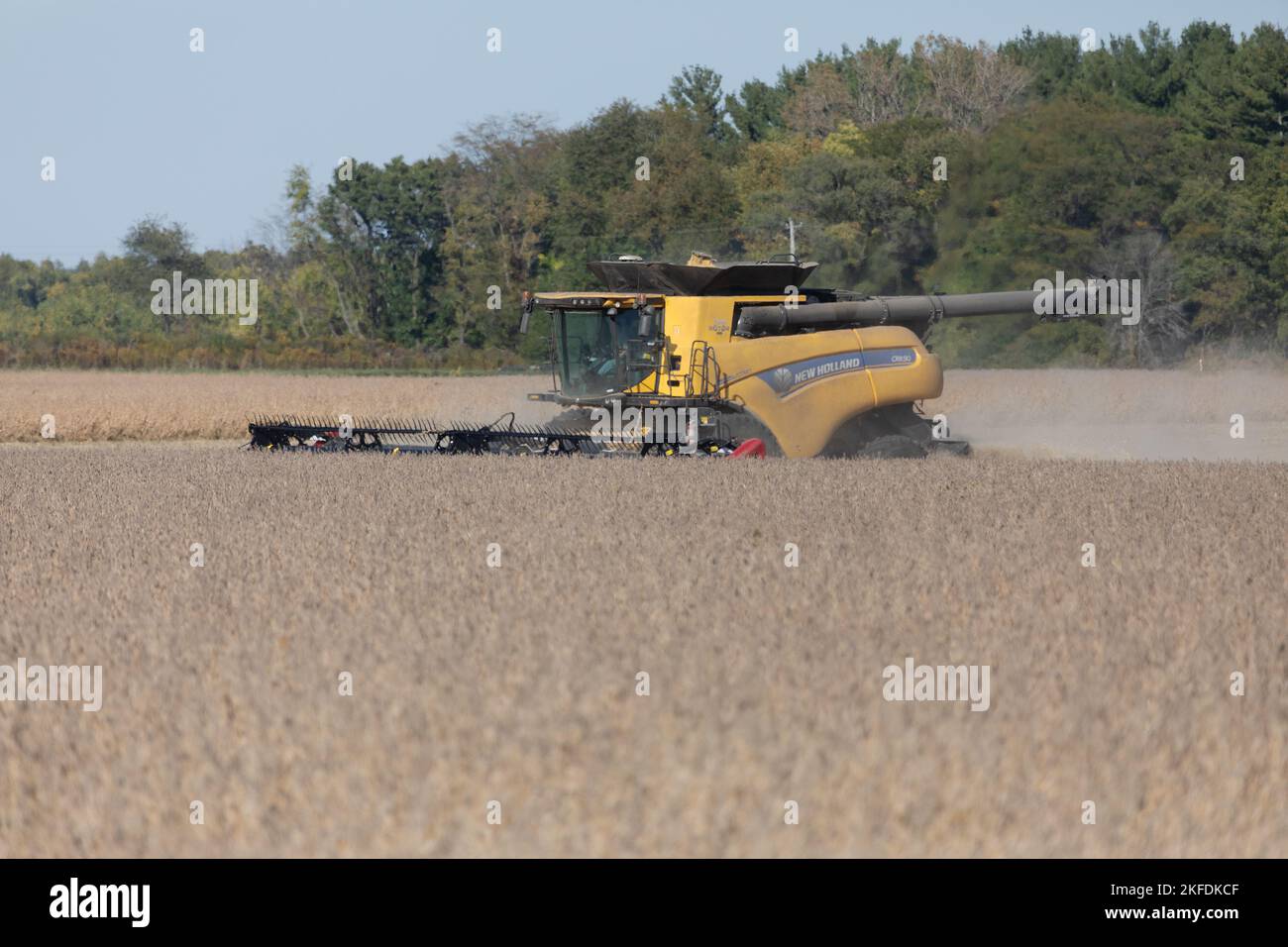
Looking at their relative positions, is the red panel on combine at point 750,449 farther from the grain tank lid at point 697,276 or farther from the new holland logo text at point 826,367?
the grain tank lid at point 697,276

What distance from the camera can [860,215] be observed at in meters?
51.3

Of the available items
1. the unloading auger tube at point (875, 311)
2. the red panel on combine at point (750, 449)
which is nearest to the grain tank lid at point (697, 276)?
the unloading auger tube at point (875, 311)

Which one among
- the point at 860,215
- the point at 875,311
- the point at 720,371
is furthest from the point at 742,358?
the point at 860,215

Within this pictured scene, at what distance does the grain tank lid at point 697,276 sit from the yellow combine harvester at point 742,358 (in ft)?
0.05

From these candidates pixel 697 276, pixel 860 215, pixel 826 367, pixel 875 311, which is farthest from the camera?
pixel 860 215

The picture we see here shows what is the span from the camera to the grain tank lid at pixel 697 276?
16.4m

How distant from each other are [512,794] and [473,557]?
15.3 ft

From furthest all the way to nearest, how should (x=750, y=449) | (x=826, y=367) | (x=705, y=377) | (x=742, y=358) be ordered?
(x=826, y=367)
(x=742, y=358)
(x=705, y=377)
(x=750, y=449)

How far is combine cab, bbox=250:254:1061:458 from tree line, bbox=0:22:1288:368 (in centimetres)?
2053

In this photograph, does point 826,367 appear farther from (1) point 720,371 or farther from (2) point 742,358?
(1) point 720,371

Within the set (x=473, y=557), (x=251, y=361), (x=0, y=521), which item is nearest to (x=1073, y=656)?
(x=473, y=557)

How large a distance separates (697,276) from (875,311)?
2.55 m

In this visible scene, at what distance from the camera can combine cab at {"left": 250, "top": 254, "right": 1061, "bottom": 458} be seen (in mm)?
15922

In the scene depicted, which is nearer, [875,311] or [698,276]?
[698,276]
